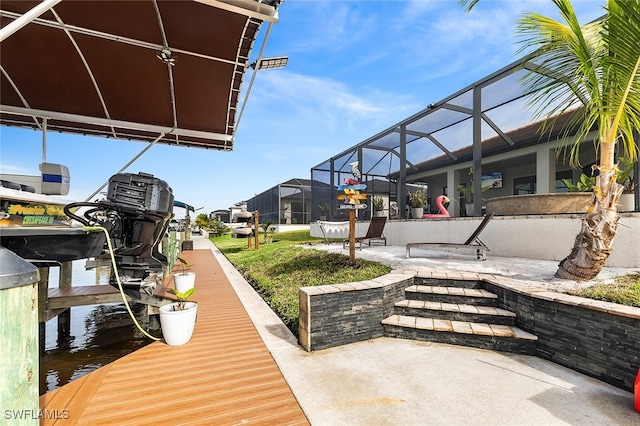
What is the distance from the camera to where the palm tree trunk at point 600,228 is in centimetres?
338

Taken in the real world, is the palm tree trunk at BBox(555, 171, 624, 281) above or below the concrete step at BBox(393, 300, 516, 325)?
above

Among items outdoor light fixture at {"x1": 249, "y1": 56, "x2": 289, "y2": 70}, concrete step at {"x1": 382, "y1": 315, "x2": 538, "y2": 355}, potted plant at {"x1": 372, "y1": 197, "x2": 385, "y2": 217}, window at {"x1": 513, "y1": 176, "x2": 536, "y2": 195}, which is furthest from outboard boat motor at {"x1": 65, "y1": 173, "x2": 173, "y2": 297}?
window at {"x1": 513, "y1": 176, "x2": 536, "y2": 195}

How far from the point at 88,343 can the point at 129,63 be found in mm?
4744

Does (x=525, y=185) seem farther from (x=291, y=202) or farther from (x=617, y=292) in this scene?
(x=291, y=202)

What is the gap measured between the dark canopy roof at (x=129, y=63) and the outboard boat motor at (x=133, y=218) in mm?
1628

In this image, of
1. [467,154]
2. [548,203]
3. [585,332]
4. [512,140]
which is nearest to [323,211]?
[467,154]

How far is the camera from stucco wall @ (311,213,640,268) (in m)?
4.83

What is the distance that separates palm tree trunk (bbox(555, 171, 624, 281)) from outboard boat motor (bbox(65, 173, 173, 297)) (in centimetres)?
518

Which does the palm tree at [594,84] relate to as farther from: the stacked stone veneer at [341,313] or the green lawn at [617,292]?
the stacked stone veneer at [341,313]

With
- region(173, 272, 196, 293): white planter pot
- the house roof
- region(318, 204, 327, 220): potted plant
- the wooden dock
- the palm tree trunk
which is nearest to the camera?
the wooden dock

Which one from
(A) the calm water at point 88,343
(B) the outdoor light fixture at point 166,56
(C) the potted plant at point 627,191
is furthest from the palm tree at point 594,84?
(A) the calm water at point 88,343

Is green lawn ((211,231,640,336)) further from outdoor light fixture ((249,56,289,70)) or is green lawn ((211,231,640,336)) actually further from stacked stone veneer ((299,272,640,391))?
outdoor light fixture ((249,56,289,70))

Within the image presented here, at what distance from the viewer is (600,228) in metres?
3.39

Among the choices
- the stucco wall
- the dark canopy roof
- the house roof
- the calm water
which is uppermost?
the house roof
